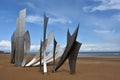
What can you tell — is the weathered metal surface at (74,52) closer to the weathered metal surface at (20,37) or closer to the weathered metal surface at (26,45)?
the weathered metal surface at (26,45)

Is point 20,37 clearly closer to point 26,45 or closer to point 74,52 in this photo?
point 26,45

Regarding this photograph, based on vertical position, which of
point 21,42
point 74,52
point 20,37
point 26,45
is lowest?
point 74,52

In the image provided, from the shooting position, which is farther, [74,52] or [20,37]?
[20,37]

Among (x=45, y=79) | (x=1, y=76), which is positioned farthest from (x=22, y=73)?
(x=45, y=79)

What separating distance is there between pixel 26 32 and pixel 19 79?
4772 mm

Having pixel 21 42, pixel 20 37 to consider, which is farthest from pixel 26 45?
pixel 20 37

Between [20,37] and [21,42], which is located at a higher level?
[20,37]

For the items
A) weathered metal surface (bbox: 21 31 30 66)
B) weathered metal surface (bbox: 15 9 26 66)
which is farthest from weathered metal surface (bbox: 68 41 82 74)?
weathered metal surface (bbox: 15 9 26 66)

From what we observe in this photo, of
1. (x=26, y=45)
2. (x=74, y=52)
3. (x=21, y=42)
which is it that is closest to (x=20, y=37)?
(x=21, y=42)

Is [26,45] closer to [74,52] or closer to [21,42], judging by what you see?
[21,42]

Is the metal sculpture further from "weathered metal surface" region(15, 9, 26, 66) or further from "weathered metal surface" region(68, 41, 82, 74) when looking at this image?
"weathered metal surface" region(68, 41, 82, 74)

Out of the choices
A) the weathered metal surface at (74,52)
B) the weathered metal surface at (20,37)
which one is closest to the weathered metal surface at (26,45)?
the weathered metal surface at (20,37)

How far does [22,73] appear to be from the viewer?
40.0 ft

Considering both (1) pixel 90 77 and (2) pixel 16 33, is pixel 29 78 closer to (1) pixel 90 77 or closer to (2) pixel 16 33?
(1) pixel 90 77
